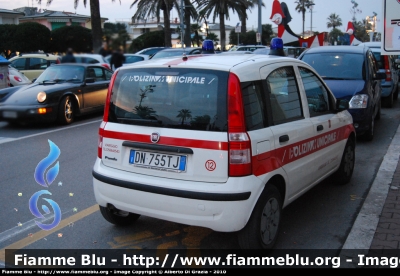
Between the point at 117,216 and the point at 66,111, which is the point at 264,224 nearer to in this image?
the point at 117,216

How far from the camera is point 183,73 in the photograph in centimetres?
397

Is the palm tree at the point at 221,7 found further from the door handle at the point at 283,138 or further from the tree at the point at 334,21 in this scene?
the tree at the point at 334,21

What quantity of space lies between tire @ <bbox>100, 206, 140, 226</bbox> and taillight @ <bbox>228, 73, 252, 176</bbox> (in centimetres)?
149

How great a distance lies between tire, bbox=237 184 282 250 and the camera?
3.87 m

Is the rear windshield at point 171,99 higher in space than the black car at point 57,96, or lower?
higher

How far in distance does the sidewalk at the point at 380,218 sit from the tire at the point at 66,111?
7227 mm

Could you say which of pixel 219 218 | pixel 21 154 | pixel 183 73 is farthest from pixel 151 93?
pixel 21 154

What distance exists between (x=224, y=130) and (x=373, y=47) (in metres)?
14.0

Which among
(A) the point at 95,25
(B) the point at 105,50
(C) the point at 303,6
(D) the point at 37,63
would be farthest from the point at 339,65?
(C) the point at 303,6

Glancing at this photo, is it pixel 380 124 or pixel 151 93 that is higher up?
pixel 151 93

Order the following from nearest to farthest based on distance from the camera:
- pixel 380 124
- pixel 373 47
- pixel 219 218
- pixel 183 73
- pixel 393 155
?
pixel 219 218, pixel 183 73, pixel 393 155, pixel 380 124, pixel 373 47

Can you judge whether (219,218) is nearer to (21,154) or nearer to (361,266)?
(361,266)

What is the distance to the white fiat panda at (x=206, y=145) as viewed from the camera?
3.71 m

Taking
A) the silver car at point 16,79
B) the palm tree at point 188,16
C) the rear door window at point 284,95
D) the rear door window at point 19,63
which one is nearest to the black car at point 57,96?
the silver car at point 16,79
